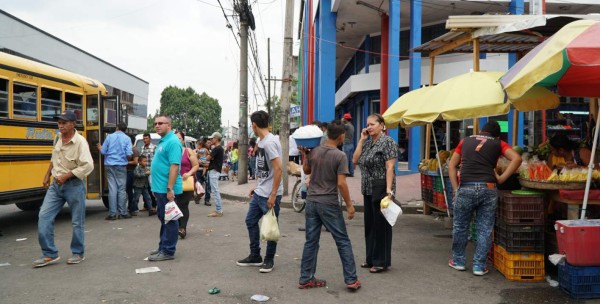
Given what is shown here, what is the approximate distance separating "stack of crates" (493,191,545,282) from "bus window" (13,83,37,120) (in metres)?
7.60

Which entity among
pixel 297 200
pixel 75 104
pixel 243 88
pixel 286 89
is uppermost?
pixel 243 88

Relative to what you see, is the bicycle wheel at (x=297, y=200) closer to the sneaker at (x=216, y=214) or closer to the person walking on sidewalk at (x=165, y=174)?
the sneaker at (x=216, y=214)

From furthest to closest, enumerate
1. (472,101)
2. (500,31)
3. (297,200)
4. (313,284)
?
(297,200)
(500,31)
(472,101)
(313,284)

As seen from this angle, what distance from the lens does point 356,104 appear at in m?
24.4

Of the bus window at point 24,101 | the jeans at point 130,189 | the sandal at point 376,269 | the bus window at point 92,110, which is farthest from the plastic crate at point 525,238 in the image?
the bus window at point 92,110

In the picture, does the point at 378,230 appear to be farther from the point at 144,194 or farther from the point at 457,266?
the point at 144,194

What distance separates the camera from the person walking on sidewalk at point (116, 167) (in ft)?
30.5

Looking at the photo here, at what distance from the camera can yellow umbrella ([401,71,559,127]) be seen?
20.4 ft

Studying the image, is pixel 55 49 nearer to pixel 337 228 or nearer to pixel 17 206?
pixel 17 206

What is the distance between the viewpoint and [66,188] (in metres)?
5.89

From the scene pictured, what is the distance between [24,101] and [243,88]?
29.3 feet

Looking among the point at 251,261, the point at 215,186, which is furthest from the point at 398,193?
the point at 251,261

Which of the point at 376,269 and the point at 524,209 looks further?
the point at 376,269

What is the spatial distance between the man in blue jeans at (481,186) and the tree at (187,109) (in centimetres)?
6211
